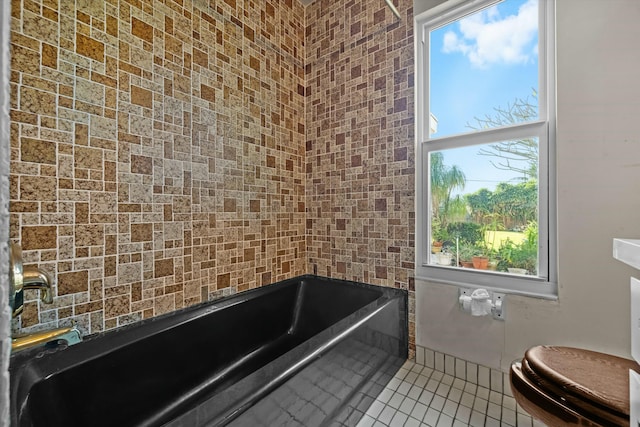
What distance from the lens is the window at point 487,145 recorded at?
155 cm

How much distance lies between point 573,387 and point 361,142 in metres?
1.78

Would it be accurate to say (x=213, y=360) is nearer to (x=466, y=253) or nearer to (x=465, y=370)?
(x=465, y=370)

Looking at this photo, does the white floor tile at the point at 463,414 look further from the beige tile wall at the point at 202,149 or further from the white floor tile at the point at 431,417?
the beige tile wall at the point at 202,149

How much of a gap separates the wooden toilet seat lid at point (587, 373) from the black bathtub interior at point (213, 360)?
2.48ft

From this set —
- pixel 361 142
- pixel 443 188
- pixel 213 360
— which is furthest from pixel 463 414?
pixel 361 142

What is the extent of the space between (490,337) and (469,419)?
1.52 feet

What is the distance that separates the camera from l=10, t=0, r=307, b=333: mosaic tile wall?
1.18 metres

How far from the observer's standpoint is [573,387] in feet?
2.83

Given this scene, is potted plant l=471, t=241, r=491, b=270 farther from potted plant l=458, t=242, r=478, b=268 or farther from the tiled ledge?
the tiled ledge

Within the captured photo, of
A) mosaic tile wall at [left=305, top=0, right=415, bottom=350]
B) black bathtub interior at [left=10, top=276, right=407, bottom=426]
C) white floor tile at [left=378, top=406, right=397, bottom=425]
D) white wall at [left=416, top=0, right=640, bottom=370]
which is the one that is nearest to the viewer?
black bathtub interior at [left=10, top=276, right=407, bottom=426]

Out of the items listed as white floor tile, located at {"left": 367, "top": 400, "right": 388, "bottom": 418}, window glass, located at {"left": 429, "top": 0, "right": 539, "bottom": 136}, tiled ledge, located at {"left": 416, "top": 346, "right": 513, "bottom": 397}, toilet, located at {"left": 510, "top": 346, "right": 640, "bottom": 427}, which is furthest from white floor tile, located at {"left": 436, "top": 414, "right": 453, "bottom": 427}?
window glass, located at {"left": 429, "top": 0, "right": 539, "bottom": 136}

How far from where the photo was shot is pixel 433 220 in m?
1.95

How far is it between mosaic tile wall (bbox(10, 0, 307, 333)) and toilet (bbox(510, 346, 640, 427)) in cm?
165

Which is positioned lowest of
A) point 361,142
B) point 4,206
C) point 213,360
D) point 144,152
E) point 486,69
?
point 213,360
